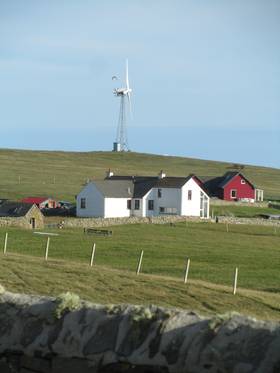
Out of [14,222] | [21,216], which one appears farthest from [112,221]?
[14,222]

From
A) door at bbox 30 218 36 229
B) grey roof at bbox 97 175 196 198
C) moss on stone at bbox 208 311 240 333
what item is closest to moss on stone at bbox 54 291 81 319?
moss on stone at bbox 208 311 240 333

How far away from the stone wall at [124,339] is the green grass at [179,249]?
26828 millimetres

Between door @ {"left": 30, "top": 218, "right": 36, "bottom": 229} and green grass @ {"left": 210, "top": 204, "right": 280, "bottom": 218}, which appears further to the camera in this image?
green grass @ {"left": 210, "top": 204, "right": 280, "bottom": 218}

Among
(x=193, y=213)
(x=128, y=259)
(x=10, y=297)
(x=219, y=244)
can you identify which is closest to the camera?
(x=10, y=297)

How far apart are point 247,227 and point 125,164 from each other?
4263 inches

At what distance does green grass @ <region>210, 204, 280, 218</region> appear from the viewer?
96.8m

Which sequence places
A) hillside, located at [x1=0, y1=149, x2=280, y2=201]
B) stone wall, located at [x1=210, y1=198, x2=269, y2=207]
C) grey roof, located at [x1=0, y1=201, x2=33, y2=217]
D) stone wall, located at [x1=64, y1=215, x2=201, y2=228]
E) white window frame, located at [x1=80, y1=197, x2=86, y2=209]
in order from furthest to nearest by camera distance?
hillside, located at [x1=0, y1=149, x2=280, y2=201] < stone wall, located at [x1=210, y1=198, x2=269, y2=207] < white window frame, located at [x1=80, y1=197, x2=86, y2=209] < stone wall, located at [x1=64, y1=215, x2=201, y2=228] < grey roof, located at [x1=0, y1=201, x2=33, y2=217]

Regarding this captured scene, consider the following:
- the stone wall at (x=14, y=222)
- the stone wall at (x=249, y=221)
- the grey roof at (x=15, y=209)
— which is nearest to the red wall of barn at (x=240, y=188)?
the stone wall at (x=249, y=221)

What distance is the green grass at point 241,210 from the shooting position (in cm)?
9675

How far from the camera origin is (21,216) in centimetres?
7044

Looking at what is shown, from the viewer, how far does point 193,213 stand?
92250 millimetres

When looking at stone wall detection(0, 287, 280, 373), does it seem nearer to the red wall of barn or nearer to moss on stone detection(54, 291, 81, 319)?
moss on stone detection(54, 291, 81, 319)

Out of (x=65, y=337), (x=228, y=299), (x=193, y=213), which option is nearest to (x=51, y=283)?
(x=228, y=299)

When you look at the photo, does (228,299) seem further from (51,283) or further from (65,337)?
(65,337)
